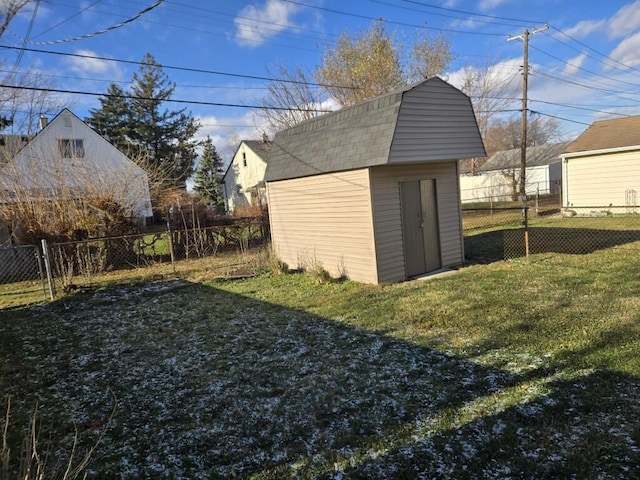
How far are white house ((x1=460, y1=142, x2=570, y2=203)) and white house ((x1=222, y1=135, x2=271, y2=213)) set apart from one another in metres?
17.0

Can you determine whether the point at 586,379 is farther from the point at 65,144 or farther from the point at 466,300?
the point at 65,144

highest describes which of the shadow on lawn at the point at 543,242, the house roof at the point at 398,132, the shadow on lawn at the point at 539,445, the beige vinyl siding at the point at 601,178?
the house roof at the point at 398,132

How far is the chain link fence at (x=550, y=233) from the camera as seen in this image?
9.77 metres

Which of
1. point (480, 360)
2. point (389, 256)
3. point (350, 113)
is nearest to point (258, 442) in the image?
point (480, 360)

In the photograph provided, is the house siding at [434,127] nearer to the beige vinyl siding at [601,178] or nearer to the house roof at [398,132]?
the house roof at [398,132]

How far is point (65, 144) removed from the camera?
23.1 metres

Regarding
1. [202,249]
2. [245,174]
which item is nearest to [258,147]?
[245,174]

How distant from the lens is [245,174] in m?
35.3

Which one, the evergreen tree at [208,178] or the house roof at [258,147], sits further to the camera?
the evergreen tree at [208,178]

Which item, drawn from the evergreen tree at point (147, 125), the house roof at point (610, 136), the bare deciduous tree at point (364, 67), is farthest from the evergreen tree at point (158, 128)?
Answer: the house roof at point (610, 136)

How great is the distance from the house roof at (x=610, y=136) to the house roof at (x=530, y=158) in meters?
14.5

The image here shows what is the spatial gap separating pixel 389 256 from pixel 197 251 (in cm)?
807

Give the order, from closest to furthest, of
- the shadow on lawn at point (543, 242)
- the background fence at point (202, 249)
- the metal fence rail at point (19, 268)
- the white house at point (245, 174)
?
1. the shadow on lawn at point (543, 242)
2. the background fence at point (202, 249)
3. the metal fence rail at point (19, 268)
4. the white house at point (245, 174)

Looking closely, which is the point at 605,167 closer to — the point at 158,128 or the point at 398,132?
the point at 398,132
